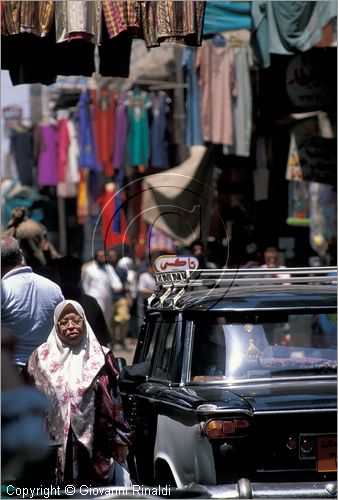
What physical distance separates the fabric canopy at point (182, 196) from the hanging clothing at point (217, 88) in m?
0.79

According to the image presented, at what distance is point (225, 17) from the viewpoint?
1384cm

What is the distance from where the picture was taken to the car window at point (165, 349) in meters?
6.60

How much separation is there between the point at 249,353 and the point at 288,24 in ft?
26.2

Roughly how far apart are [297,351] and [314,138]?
28.9 feet

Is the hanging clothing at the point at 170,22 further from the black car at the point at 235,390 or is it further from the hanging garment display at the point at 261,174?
the hanging garment display at the point at 261,174

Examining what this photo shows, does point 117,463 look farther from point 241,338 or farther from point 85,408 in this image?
point 241,338

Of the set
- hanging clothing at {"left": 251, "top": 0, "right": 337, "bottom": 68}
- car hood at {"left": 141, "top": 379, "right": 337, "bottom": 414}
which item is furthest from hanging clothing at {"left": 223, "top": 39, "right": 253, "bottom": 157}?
car hood at {"left": 141, "top": 379, "right": 337, "bottom": 414}

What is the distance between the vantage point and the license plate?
5762 millimetres

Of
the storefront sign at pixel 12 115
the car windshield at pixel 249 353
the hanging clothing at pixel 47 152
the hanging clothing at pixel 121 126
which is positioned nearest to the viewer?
the car windshield at pixel 249 353

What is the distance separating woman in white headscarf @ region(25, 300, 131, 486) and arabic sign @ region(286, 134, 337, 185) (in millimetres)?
9041

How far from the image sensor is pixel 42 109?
1566 inches

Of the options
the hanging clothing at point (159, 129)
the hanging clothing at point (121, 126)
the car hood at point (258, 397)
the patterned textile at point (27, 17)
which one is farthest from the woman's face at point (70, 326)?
the hanging clothing at point (121, 126)

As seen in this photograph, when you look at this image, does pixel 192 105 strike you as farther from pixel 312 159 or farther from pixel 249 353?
pixel 249 353

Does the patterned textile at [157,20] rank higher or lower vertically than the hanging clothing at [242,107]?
higher
